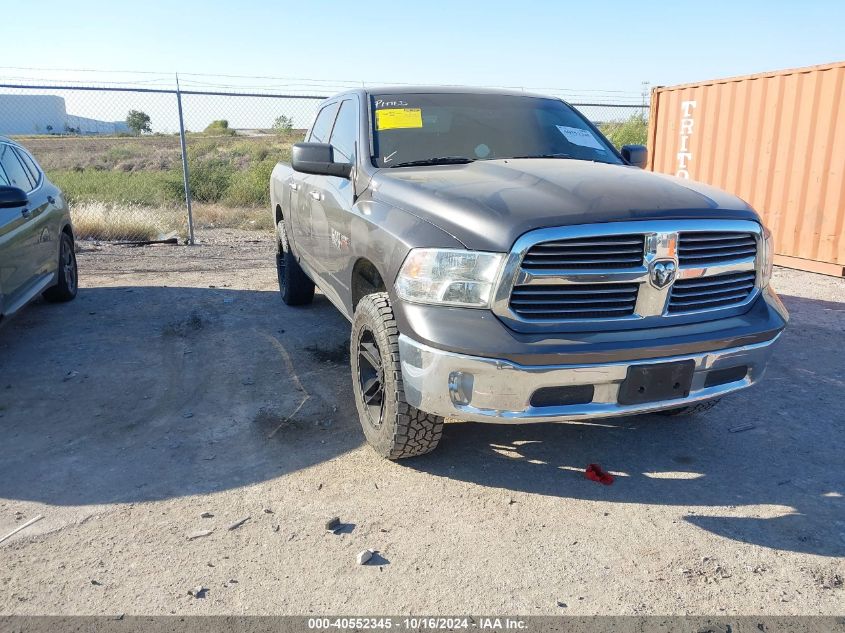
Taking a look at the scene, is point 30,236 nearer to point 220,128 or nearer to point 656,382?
point 656,382

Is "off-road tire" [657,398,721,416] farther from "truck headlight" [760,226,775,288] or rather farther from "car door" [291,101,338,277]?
"car door" [291,101,338,277]

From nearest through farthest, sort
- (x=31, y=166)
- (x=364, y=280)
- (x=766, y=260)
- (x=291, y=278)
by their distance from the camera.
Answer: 1. (x=766, y=260)
2. (x=364, y=280)
3. (x=291, y=278)
4. (x=31, y=166)

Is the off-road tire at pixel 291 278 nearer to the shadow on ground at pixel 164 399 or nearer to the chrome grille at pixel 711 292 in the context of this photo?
the shadow on ground at pixel 164 399

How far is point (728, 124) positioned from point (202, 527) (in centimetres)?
893

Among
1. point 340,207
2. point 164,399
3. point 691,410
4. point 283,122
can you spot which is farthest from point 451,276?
point 283,122

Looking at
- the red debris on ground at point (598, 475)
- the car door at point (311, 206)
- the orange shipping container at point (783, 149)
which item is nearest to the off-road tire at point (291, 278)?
the car door at point (311, 206)

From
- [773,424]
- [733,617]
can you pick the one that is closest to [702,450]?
[773,424]

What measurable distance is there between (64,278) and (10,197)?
219cm

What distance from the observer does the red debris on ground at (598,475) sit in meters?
3.19

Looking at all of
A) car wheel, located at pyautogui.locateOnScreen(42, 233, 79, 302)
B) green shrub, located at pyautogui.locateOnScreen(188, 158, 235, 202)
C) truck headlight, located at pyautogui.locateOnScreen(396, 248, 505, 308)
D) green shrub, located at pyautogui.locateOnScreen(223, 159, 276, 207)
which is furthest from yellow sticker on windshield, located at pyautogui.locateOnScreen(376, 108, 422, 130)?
green shrub, located at pyautogui.locateOnScreen(188, 158, 235, 202)

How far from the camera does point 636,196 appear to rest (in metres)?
2.95

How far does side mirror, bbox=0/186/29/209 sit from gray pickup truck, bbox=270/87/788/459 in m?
2.56

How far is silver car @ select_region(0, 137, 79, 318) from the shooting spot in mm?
4801

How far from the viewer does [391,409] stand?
3105 millimetres
